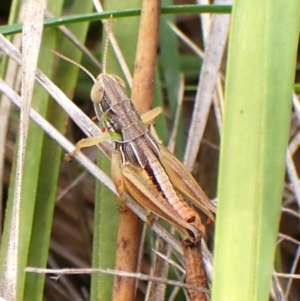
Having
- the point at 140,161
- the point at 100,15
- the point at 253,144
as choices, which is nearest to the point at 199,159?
the point at 140,161

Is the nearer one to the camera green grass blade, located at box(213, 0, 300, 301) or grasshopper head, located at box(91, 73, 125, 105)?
green grass blade, located at box(213, 0, 300, 301)

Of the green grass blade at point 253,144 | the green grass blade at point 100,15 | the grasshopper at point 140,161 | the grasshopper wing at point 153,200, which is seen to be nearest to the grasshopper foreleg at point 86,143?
the grasshopper at point 140,161

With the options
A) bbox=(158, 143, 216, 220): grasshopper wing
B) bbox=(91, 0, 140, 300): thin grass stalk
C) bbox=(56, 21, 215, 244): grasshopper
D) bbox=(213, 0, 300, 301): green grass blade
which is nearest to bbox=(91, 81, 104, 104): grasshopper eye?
bbox=(56, 21, 215, 244): grasshopper

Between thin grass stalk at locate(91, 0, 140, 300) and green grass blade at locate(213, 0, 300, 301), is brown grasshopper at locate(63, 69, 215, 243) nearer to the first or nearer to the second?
thin grass stalk at locate(91, 0, 140, 300)

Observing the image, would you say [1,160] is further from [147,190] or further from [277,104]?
[277,104]

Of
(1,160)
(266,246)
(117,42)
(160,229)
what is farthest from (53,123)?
(266,246)

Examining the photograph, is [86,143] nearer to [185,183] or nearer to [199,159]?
[185,183]
